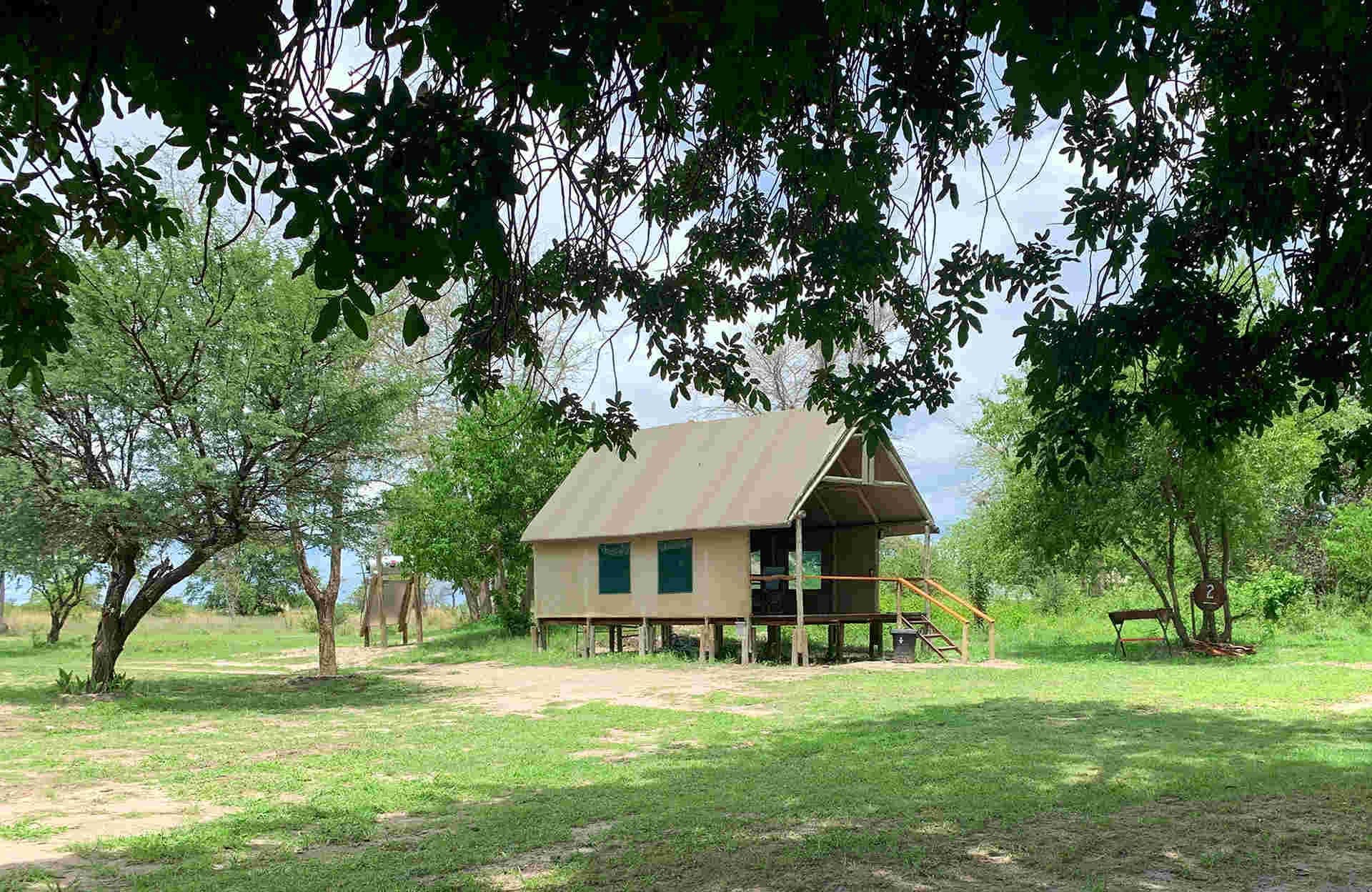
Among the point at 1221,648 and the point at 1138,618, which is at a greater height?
the point at 1138,618

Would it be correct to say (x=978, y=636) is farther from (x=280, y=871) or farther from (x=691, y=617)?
(x=280, y=871)

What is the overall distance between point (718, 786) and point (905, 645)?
1465 cm

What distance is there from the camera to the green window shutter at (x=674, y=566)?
79.9ft

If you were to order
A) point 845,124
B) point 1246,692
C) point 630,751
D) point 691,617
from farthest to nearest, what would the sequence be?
point 691,617 → point 1246,692 → point 630,751 → point 845,124

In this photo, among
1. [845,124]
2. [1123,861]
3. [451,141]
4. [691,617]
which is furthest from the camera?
[691,617]

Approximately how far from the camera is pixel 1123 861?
6180mm

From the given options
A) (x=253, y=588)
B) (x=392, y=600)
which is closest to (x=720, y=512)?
(x=392, y=600)

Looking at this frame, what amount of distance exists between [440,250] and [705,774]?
6722 mm

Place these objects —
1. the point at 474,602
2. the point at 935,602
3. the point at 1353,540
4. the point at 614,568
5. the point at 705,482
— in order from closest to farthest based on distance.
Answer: the point at 935,602 < the point at 1353,540 < the point at 705,482 < the point at 614,568 < the point at 474,602

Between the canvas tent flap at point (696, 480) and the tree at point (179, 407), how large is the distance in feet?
25.3

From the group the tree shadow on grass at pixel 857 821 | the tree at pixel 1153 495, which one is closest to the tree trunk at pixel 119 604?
the tree shadow on grass at pixel 857 821

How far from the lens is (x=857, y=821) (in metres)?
7.26

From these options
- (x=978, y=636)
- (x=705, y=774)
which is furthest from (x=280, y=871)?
(x=978, y=636)

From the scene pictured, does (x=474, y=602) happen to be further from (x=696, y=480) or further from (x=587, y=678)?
(x=587, y=678)
